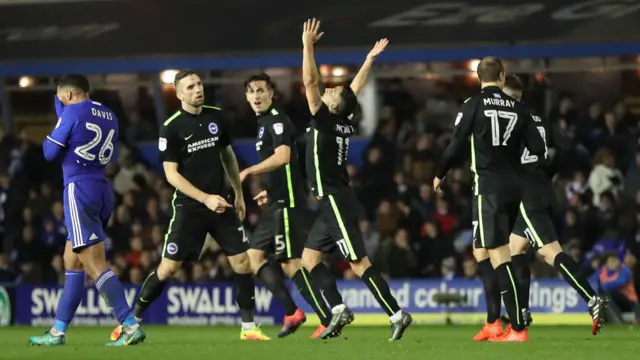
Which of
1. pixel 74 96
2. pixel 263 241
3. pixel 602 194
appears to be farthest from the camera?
pixel 602 194

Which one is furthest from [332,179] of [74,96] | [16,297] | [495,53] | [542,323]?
[16,297]

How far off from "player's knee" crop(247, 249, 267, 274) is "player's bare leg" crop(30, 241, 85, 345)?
223cm

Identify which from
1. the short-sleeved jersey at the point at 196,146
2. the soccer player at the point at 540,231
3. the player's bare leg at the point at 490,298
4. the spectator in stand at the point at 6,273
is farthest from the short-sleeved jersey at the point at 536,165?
the spectator in stand at the point at 6,273

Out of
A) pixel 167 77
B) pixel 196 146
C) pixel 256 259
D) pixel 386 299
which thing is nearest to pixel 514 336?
pixel 386 299

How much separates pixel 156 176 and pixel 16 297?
3.33 m

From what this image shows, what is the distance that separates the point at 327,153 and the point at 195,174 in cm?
119

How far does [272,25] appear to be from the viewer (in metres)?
21.6

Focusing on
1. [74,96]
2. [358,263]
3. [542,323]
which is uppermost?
[74,96]

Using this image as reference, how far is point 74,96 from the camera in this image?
1298 centimetres

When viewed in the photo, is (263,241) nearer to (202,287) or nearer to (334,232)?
(334,232)

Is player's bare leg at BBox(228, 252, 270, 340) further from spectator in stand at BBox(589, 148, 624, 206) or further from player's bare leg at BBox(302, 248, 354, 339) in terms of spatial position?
spectator in stand at BBox(589, 148, 624, 206)

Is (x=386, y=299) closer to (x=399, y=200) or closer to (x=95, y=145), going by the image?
(x=95, y=145)

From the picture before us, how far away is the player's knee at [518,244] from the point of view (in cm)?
1493

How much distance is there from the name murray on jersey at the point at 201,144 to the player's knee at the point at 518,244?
3.27 metres
